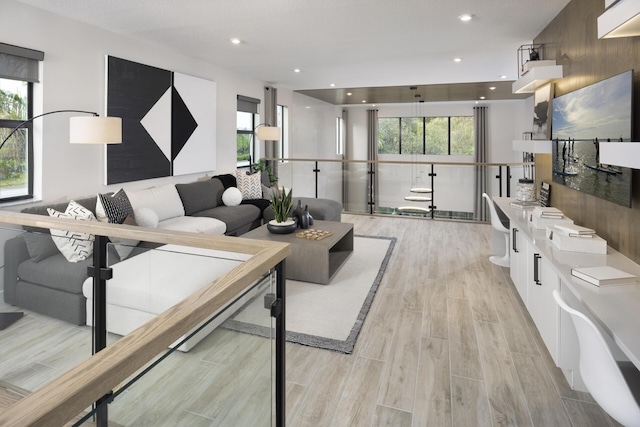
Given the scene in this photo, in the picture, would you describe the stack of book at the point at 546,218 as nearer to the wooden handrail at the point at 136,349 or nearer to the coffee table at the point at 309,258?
the coffee table at the point at 309,258

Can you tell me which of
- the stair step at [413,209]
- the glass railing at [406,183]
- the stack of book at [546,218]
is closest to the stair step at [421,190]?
the glass railing at [406,183]

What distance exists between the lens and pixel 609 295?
1760 millimetres

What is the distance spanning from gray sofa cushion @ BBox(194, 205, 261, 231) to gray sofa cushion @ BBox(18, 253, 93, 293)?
3013 millimetres

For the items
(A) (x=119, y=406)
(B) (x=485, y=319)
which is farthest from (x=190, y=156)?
(A) (x=119, y=406)

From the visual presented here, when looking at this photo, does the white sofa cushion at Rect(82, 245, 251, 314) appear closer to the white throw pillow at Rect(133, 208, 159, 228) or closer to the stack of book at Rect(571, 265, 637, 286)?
the stack of book at Rect(571, 265, 637, 286)

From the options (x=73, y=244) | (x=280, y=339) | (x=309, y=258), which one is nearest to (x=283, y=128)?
(x=309, y=258)

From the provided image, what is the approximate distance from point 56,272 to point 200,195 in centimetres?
352

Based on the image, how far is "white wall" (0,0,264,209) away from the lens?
3.44 meters

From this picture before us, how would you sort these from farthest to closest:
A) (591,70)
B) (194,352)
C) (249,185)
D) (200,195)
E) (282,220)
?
(249,185)
(200,195)
(282,220)
(591,70)
(194,352)

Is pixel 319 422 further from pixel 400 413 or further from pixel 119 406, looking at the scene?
pixel 119 406

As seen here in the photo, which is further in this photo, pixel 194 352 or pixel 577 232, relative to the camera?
pixel 577 232

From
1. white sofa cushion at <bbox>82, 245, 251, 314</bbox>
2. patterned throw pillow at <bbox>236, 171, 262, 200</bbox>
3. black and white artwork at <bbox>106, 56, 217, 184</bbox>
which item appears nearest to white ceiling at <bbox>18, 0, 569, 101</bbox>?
black and white artwork at <bbox>106, 56, 217, 184</bbox>

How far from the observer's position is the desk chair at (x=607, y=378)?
1317mm

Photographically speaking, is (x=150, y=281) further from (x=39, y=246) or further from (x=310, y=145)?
(x=310, y=145)
